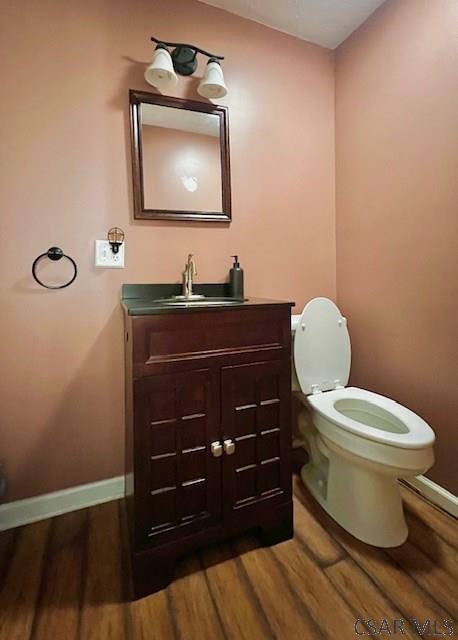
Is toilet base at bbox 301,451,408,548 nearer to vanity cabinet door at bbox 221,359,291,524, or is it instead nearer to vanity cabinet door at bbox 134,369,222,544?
vanity cabinet door at bbox 221,359,291,524

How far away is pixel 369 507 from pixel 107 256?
59.9 inches

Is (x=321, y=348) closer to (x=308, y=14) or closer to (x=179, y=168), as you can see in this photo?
(x=179, y=168)

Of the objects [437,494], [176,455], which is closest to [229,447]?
[176,455]

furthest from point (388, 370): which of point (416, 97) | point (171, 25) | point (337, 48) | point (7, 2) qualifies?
point (7, 2)

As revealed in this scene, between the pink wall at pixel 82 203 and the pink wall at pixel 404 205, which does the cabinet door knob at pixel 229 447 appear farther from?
the pink wall at pixel 404 205

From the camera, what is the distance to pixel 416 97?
1447 mm

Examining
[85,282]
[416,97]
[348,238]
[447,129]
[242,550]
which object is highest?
[416,97]

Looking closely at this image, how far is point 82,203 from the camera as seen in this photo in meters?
1.40

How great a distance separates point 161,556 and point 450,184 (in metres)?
1.81

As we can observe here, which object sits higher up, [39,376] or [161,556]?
[39,376]

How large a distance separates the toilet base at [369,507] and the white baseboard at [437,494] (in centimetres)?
26

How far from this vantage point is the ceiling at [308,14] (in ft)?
5.12

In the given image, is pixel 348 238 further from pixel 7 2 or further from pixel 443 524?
pixel 7 2

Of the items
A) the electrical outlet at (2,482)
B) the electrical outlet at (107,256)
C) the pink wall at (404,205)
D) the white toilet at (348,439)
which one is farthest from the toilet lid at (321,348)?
the electrical outlet at (2,482)
